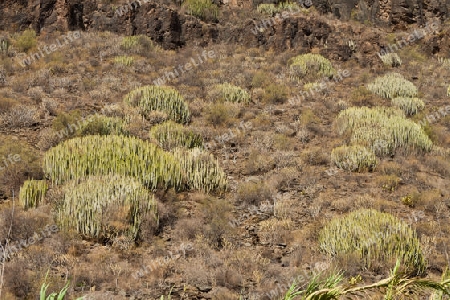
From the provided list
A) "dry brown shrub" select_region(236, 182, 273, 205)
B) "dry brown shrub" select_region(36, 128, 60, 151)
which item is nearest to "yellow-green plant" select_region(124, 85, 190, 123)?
"dry brown shrub" select_region(36, 128, 60, 151)

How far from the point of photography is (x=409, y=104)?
14.6m

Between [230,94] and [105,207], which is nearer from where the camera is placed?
[105,207]

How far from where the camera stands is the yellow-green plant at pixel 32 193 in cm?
665

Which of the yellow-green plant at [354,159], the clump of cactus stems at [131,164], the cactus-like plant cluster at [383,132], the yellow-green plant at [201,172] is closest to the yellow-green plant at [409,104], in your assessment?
the cactus-like plant cluster at [383,132]

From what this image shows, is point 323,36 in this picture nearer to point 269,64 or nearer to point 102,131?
point 269,64

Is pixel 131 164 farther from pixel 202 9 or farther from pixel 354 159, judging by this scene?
pixel 202 9

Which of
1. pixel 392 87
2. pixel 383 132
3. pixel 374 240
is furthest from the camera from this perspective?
pixel 392 87

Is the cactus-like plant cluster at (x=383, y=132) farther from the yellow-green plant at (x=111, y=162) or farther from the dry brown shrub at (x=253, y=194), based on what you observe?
the yellow-green plant at (x=111, y=162)

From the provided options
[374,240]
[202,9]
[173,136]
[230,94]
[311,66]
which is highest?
[202,9]

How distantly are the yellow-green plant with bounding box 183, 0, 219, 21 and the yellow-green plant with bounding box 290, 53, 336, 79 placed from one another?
21.4 feet

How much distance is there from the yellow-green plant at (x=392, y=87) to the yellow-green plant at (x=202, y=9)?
10.3 meters

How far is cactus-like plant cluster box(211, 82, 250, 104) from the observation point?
559 inches

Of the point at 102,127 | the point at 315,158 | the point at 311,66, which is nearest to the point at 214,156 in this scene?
the point at 315,158

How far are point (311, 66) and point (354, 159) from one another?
9338mm
